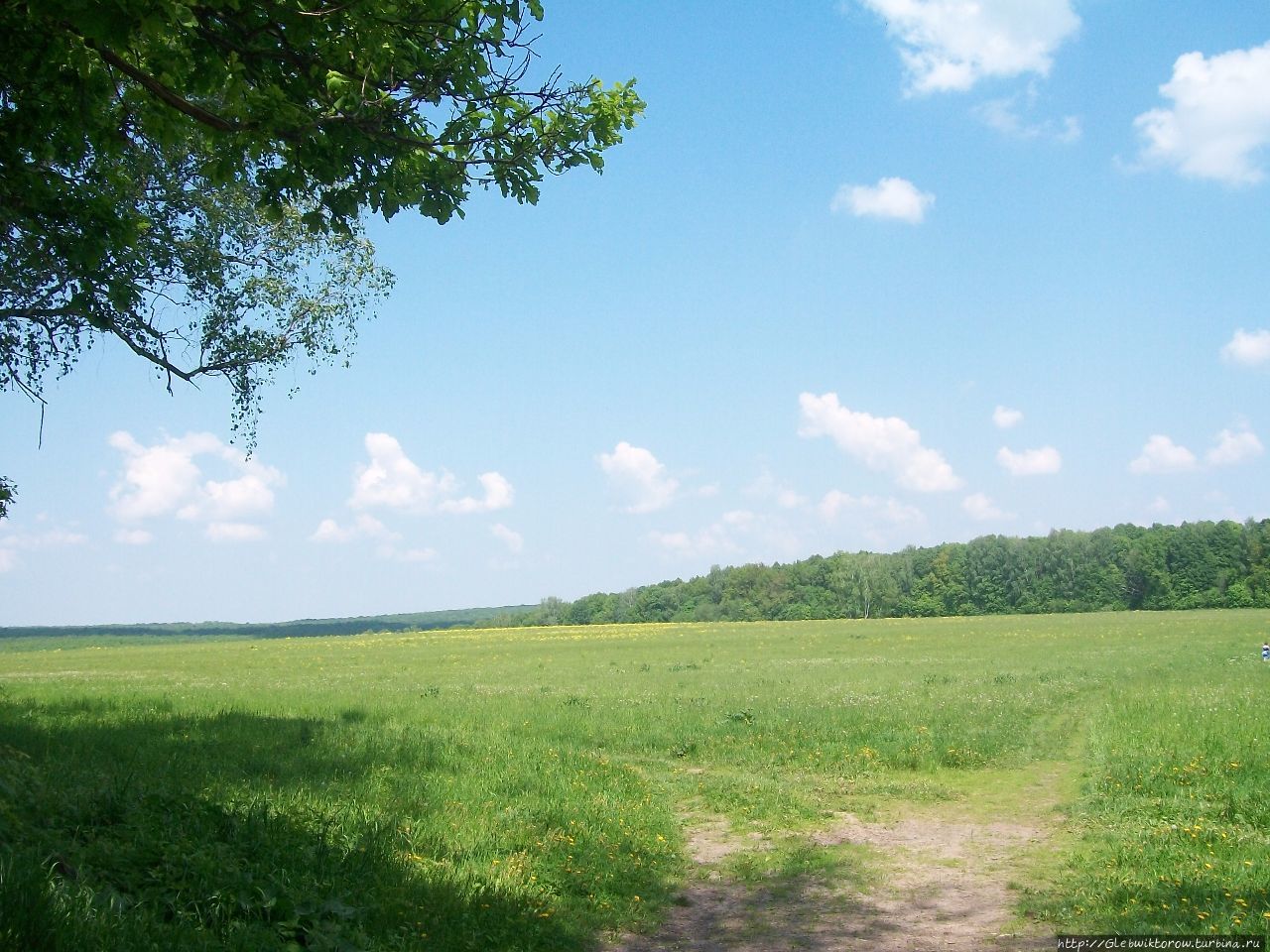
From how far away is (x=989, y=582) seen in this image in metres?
144

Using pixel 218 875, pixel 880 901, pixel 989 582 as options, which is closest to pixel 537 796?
pixel 880 901

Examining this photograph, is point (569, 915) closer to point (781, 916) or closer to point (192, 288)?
point (781, 916)

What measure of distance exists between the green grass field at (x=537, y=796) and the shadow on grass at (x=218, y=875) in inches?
1.0

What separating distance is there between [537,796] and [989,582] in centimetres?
14422

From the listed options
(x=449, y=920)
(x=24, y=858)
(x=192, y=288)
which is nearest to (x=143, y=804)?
(x=24, y=858)

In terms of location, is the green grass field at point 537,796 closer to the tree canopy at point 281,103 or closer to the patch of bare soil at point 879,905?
the patch of bare soil at point 879,905

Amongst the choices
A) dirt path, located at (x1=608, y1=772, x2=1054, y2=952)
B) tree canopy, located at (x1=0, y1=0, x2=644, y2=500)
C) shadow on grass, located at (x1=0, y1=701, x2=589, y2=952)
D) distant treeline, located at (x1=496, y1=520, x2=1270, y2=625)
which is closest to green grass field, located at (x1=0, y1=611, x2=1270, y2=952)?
shadow on grass, located at (x1=0, y1=701, x2=589, y2=952)

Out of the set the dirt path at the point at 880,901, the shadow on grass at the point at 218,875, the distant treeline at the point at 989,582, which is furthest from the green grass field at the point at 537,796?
the distant treeline at the point at 989,582

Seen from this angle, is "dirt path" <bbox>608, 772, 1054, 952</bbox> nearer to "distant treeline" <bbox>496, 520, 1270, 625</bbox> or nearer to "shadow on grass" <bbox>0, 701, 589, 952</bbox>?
"shadow on grass" <bbox>0, 701, 589, 952</bbox>

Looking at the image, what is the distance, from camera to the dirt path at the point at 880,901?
720 cm

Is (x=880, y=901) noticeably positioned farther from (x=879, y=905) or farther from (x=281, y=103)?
(x=281, y=103)

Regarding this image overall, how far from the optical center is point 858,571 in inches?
→ 5876

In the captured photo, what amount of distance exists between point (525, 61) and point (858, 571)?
14745cm

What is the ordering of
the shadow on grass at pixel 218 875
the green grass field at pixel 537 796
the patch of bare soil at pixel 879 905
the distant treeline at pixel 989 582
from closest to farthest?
the shadow on grass at pixel 218 875, the green grass field at pixel 537 796, the patch of bare soil at pixel 879 905, the distant treeline at pixel 989 582
